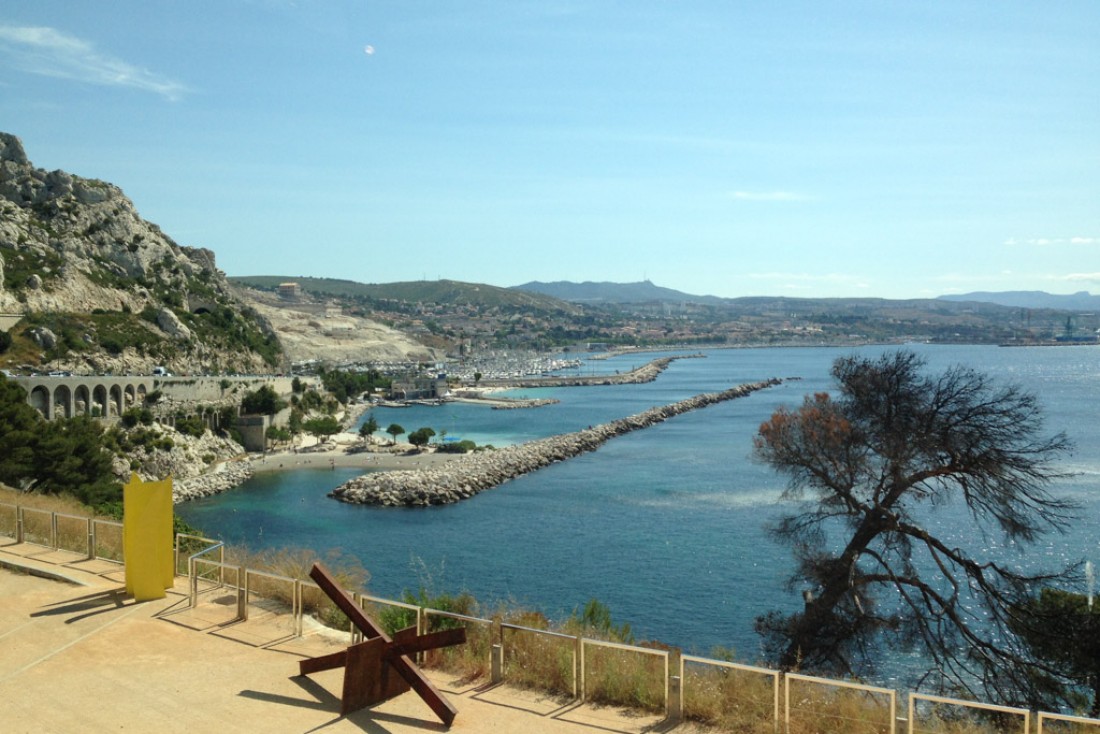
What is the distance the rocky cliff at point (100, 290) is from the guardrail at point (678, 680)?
1503 inches

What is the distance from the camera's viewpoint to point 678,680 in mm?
6203

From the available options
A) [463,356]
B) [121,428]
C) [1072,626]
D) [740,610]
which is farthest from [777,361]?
[1072,626]

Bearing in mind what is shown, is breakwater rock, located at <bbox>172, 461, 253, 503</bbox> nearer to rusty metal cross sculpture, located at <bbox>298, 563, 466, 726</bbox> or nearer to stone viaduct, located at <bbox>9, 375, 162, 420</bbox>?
stone viaduct, located at <bbox>9, 375, 162, 420</bbox>

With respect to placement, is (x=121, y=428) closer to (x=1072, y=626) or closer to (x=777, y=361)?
(x=1072, y=626)

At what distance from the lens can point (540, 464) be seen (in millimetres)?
43281

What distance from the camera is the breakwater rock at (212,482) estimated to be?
114ft

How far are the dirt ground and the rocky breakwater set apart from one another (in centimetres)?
2518

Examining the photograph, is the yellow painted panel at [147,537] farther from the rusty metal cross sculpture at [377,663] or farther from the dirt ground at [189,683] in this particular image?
the rusty metal cross sculpture at [377,663]

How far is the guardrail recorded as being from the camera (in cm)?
580

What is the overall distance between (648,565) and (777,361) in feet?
442

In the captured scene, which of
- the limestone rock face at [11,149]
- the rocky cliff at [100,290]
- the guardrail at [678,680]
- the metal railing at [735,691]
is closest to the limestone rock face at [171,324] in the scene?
the rocky cliff at [100,290]

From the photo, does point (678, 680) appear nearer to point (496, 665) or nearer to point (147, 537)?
point (496, 665)

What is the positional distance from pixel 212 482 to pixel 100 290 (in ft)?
75.8

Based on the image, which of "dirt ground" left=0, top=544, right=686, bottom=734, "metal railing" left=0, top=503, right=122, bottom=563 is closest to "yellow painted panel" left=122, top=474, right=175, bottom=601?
"dirt ground" left=0, top=544, right=686, bottom=734
